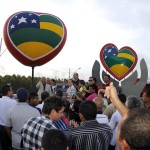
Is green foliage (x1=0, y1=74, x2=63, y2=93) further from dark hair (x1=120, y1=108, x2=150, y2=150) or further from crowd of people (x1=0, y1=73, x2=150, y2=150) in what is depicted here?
dark hair (x1=120, y1=108, x2=150, y2=150)

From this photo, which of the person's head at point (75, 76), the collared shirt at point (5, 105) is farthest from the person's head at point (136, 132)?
the person's head at point (75, 76)

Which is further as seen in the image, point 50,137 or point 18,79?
point 18,79

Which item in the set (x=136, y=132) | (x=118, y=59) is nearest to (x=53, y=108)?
(x=136, y=132)

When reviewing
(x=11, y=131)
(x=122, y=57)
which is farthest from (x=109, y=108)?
(x=122, y=57)

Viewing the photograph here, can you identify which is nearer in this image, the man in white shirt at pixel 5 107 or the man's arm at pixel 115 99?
the man's arm at pixel 115 99

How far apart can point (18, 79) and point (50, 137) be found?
128ft

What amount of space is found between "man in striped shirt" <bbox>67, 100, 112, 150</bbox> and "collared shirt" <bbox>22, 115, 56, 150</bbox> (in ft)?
0.89

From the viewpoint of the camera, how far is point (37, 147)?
3.77m

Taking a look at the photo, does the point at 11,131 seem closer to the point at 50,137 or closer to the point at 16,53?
the point at 50,137

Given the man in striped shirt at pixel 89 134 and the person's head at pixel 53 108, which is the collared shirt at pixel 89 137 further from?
the person's head at pixel 53 108

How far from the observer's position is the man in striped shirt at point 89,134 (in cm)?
372

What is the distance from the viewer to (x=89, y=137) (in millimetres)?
3744

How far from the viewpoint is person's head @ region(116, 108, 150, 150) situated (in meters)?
1.68

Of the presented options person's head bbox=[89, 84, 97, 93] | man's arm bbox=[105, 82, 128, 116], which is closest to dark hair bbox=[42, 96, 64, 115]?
man's arm bbox=[105, 82, 128, 116]
